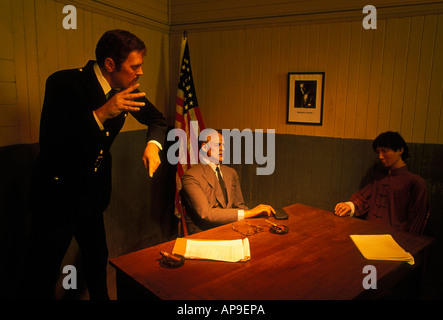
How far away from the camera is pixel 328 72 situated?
3379 mm

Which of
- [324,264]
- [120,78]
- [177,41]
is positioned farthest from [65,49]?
[324,264]

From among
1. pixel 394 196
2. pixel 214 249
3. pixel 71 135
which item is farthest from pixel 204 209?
pixel 394 196

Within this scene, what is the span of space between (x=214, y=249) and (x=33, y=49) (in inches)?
77.6

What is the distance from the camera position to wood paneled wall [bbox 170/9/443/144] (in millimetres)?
3006

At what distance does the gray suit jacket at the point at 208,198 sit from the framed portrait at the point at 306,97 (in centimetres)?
108

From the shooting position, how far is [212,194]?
8.91 feet

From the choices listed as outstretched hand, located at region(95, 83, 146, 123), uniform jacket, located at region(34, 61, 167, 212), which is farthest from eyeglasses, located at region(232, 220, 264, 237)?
outstretched hand, located at region(95, 83, 146, 123)

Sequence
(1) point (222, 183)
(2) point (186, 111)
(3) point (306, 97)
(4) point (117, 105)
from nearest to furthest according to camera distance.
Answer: (4) point (117, 105)
(1) point (222, 183)
(3) point (306, 97)
(2) point (186, 111)

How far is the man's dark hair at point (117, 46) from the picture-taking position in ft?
6.46
